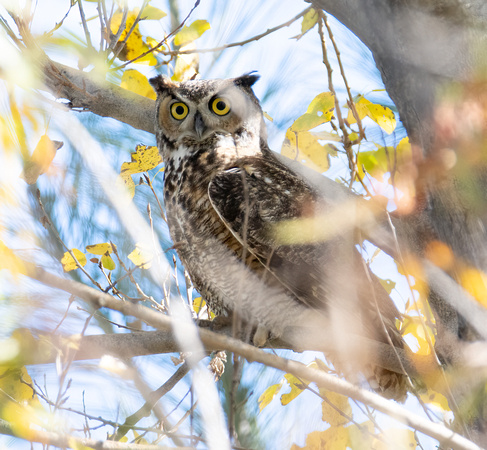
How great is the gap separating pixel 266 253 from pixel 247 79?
3.76ft

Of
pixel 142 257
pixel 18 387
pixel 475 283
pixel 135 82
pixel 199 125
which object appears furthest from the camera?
pixel 199 125

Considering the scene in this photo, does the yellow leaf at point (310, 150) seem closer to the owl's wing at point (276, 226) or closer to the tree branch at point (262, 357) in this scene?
the owl's wing at point (276, 226)

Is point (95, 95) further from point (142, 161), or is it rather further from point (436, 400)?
point (436, 400)

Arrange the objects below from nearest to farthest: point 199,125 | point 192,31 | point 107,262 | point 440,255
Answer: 1. point 440,255
2. point 107,262
3. point 192,31
4. point 199,125

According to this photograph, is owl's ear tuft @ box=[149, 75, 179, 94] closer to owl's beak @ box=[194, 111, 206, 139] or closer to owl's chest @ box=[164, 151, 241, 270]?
owl's beak @ box=[194, 111, 206, 139]

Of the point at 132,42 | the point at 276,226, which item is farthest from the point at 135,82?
the point at 276,226

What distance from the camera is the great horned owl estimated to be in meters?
1.84

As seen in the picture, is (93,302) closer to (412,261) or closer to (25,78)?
(25,78)

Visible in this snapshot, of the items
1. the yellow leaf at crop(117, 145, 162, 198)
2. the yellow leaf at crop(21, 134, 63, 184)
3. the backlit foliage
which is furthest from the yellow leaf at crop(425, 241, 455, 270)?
the yellow leaf at crop(21, 134, 63, 184)

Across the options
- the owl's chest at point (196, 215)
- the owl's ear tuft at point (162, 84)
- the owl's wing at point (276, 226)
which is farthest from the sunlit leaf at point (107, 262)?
the owl's ear tuft at point (162, 84)

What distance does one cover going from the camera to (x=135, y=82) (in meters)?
2.23

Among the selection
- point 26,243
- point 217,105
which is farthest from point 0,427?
point 217,105

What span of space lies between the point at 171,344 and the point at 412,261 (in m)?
0.70

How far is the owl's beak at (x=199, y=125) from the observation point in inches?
92.7
